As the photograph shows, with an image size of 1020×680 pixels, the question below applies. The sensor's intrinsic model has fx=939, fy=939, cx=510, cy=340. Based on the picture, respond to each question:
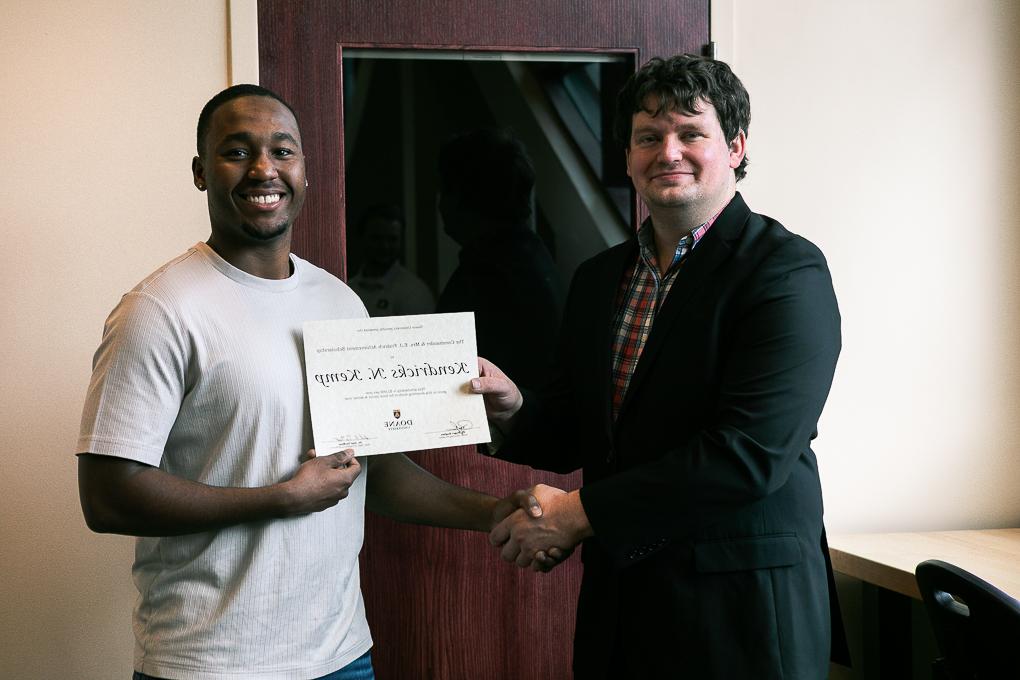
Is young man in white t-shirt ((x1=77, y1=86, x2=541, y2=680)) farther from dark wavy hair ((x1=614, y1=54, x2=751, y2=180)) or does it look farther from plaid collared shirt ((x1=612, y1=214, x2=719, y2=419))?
dark wavy hair ((x1=614, y1=54, x2=751, y2=180))

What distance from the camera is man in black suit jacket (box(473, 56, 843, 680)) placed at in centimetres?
152

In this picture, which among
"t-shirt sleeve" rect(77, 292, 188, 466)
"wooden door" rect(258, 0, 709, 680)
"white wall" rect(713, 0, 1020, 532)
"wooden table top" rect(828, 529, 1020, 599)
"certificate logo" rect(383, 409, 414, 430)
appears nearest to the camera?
"t-shirt sleeve" rect(77, 292, 188, 466)

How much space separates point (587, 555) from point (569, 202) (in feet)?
3.57

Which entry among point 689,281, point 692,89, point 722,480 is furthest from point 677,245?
point 722,480

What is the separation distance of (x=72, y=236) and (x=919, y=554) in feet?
7.27

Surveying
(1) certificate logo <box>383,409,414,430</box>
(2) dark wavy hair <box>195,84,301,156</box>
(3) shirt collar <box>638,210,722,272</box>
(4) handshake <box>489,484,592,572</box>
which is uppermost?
(2) dark wavy hair <box>195,84,301,156</box>

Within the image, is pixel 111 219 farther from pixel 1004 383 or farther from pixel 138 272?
pixel 1004 383

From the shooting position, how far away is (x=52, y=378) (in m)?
2.24

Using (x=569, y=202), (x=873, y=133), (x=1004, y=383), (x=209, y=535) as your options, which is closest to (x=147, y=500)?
(x=209, y=535)

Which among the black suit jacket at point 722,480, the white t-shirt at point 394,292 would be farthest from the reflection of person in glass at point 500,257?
the black suit jacket at point 722,480

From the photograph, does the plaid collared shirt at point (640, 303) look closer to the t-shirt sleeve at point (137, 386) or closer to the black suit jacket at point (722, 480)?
the black suit jacket at point (722, 480)

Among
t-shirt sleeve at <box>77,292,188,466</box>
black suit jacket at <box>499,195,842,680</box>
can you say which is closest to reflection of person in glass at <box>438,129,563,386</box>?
black suit jacket at <box>499,195,842,680</box>

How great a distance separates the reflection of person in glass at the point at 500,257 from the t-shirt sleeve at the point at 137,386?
1.04m

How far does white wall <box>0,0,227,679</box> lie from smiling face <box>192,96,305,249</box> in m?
0.74
